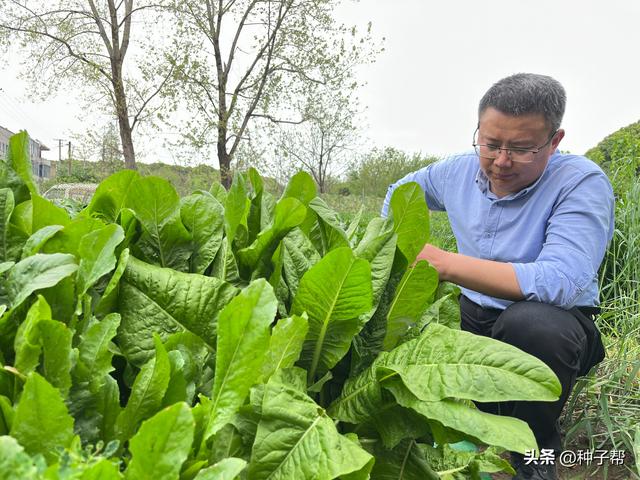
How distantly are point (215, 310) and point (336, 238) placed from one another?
336 mm

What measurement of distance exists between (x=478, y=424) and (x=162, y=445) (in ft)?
1.53

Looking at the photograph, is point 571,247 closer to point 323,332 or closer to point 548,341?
point 548,341

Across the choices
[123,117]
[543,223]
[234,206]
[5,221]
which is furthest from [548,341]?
[123,117]

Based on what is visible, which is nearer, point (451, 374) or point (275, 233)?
point (451, 374)

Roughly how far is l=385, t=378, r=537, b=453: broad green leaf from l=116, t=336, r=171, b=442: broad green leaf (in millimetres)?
381

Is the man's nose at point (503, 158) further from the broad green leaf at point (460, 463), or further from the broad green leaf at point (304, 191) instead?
the broad green leaf at point (304, 191)

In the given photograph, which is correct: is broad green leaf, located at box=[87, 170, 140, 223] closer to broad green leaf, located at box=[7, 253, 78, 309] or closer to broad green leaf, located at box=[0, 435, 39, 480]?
broad green leaf, located at box=[7, 253, 78, 309]

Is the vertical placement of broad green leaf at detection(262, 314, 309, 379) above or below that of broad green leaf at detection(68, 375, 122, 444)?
above

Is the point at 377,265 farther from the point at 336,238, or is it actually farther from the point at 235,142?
the point at 235,142

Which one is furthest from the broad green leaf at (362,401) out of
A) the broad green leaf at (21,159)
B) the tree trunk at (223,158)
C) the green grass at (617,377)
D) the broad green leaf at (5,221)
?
the tree trunk at (223,158)

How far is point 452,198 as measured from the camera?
10.4ft

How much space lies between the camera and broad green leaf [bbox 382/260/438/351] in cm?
106

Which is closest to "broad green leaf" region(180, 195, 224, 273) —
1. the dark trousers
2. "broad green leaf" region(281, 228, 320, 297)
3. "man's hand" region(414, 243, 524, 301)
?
"broad green leaf" region(281, 228, 320, 297)

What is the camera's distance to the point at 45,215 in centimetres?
104
